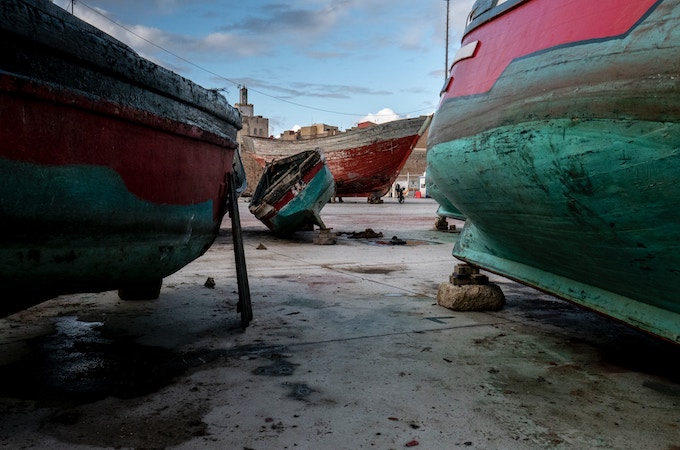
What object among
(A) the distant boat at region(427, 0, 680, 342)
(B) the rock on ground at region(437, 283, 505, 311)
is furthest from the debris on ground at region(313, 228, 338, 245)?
(A) the distant boat at region(427, 0, 680, 342)

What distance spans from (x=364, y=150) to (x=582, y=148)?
17799 mm

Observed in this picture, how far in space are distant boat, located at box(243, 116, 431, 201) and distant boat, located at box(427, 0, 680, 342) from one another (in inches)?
651

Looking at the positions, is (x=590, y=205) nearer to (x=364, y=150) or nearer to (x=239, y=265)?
(x=239, y=265)

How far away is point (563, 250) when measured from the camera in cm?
215

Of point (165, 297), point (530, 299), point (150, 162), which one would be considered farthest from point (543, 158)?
point (165, 297)

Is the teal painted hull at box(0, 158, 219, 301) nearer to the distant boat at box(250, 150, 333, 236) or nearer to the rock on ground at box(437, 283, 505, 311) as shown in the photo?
the rock on ground at box(437, 283, 505, 311)

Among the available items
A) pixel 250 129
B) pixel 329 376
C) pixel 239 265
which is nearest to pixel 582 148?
pixel 329 376

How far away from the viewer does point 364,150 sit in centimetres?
1930

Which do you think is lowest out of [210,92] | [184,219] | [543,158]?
[184,219]

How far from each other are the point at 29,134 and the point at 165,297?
232 cm

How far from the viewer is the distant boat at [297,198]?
24.1 ft

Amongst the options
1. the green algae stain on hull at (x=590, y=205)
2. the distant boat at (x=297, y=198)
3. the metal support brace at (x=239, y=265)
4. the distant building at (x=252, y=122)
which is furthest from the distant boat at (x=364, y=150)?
the distant building at (x=252, y=122)

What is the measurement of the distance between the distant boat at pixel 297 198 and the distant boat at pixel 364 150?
11.2 metres

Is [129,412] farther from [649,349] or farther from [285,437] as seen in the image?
[649,349]
